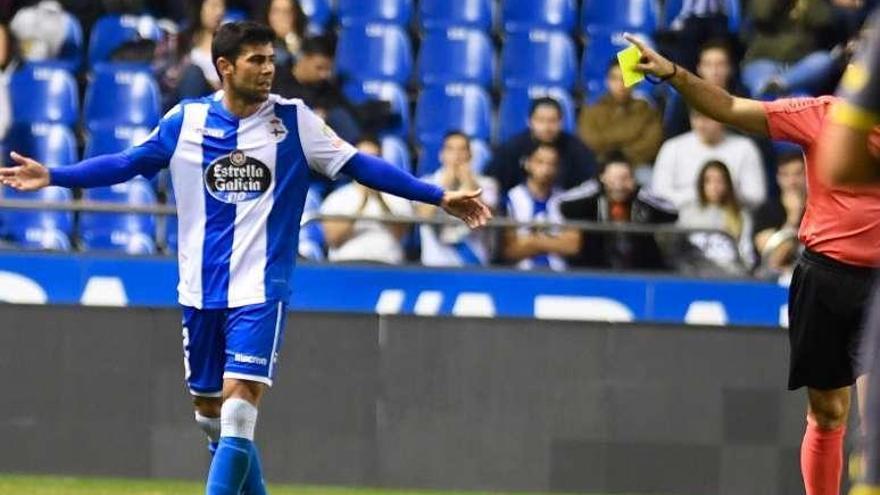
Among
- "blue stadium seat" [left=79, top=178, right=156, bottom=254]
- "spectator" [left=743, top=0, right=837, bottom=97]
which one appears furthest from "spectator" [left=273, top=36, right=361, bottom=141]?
"spectator" [left=743, top=0, right=837, bottom=97]

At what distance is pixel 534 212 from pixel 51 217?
3191 mm

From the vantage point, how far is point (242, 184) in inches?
357

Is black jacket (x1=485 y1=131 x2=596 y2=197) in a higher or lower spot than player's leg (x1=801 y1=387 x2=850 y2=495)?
higher

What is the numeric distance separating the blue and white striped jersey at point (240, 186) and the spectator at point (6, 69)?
5664 millimetres

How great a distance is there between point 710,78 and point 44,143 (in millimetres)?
4798

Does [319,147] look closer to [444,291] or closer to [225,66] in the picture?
[225,66]

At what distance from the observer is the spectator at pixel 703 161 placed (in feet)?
46.3

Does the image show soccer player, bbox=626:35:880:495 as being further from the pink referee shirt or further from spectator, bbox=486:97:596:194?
spectator, bbox=486:97:596:194

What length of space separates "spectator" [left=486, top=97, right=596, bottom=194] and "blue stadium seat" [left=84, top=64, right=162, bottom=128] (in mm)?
2561

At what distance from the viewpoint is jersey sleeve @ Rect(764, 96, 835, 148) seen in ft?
29.2

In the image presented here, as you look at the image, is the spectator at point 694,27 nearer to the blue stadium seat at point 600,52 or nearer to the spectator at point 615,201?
the blue stadium seat at point 600,52

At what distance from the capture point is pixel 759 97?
50.4 feet

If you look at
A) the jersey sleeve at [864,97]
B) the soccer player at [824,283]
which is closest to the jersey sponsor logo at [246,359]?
the soccer player at [824,283]

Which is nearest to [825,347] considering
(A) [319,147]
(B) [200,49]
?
(A) [319,147]
